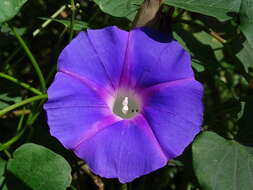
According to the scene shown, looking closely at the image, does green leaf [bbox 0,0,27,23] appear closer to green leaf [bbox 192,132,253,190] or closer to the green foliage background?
the green foliage background

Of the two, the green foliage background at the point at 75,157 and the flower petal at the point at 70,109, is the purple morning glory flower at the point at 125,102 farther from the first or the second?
the green foliage background at the point at 75,157

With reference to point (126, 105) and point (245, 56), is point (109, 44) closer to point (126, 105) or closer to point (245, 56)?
point (126, 105)

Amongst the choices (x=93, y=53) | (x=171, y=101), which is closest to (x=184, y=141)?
(x=171, y=101)

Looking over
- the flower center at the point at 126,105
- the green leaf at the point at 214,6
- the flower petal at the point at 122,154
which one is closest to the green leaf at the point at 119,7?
the green leaf at the point at 214,6

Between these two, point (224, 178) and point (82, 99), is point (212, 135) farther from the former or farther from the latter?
point (82, 99)

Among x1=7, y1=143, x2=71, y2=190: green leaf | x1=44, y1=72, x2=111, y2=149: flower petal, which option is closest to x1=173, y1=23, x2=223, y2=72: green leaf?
x1=44, y1=72, x2=111, y2=149: flower petal
